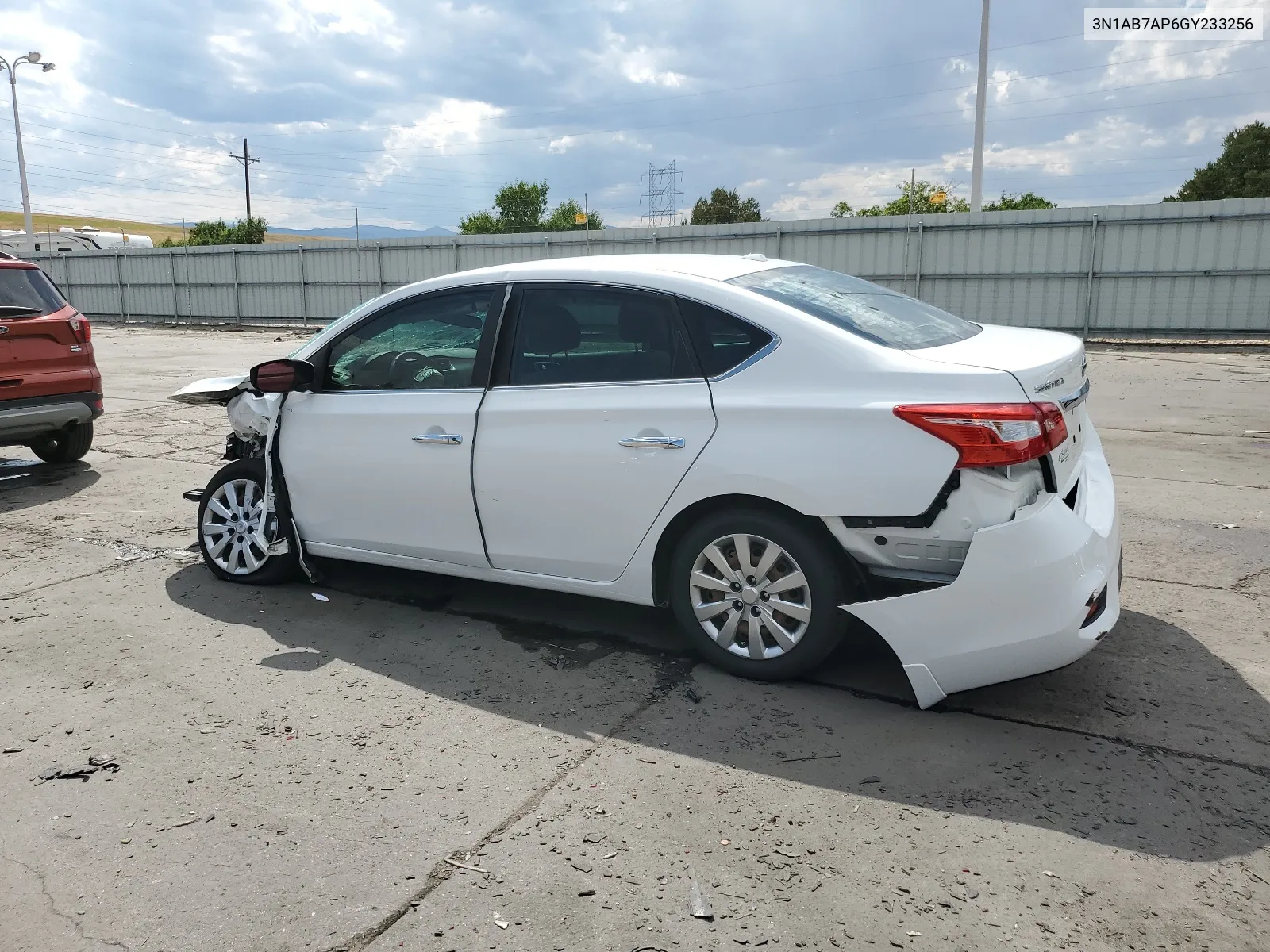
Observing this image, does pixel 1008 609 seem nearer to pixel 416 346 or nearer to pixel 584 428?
pixel 584 428

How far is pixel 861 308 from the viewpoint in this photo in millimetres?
4027

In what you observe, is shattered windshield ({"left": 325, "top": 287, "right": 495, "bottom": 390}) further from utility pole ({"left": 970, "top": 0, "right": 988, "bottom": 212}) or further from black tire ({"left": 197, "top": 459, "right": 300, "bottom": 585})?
utility pole ({"left": 970, "top": 0, "right": 988, "bottom": 212})

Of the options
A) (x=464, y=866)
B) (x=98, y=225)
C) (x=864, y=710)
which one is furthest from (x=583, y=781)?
(x=98, y=225)

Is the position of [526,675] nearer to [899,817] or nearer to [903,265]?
[899,817]

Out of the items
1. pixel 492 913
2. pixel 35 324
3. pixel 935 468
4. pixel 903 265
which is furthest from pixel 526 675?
pixel 903 265

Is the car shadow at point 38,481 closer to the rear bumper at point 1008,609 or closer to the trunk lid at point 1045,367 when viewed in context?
the rear bumper at point 1008,609

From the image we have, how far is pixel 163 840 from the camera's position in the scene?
9.50ft

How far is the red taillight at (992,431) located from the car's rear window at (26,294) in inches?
291

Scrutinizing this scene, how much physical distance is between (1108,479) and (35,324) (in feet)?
25.3

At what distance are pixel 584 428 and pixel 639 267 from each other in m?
0.72

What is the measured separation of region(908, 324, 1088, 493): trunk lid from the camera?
135 inches

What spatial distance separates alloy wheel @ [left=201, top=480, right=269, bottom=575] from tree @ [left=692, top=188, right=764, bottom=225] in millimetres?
72875

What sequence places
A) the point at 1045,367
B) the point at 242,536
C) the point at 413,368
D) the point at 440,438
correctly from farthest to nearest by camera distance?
the point at 242,536, the point at 413,368, the point at 440,438, the point at 1045,367

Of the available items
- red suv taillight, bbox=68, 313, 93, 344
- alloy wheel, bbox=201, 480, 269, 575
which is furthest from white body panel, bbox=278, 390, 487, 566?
red suv taillight, bbox=68, 313, 93, 344
